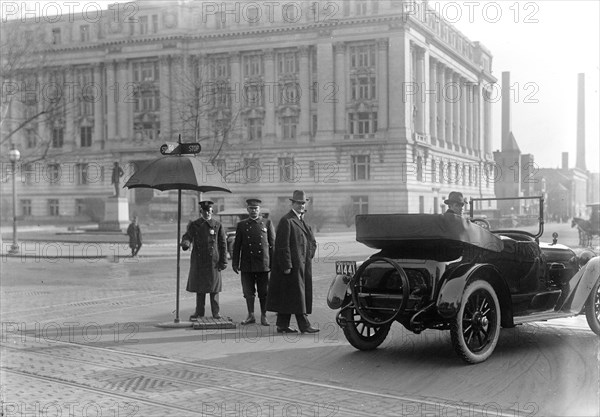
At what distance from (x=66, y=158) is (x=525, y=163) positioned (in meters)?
52.9

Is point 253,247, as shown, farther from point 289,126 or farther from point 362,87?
point 289,126

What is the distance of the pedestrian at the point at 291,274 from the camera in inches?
405

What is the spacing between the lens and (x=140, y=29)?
6738cm

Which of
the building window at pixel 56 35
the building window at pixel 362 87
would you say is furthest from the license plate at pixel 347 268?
the building window at pixel 56 35

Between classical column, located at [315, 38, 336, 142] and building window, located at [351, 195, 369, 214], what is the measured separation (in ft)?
37.3

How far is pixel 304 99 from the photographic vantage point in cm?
6312

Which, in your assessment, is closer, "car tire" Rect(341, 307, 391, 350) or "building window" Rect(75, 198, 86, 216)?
"car tire" Rect(341, 307, 391, 350)

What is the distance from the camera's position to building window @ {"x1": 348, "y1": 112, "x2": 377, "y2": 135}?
57.5 meters

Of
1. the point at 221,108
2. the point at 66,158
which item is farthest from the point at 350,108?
the point at 66,158

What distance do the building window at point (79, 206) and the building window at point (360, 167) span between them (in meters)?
26.1

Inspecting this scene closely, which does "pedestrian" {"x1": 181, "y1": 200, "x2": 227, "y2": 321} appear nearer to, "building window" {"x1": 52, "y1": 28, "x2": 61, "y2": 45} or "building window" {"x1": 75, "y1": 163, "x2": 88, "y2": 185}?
"building window" {"x1": 75, "y1": 163, "x2": 88, "y2": 185}

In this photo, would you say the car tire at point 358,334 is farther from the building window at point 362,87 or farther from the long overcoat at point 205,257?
the building window at point 362,87

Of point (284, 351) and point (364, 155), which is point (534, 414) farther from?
point (364, 155)

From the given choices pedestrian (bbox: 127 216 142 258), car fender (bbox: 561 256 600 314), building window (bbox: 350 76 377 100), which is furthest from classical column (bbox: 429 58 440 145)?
car fender (bbox: 561 256 600 314)
